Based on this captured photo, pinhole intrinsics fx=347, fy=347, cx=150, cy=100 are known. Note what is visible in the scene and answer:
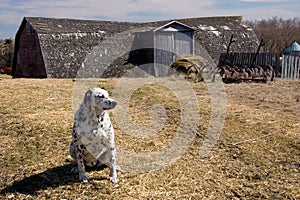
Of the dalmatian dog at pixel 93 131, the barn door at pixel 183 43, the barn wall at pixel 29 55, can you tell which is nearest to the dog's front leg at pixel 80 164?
the dalmatian dog at pixel 93 131

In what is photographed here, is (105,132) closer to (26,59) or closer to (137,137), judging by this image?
(137,137)

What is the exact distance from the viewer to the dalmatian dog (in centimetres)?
378

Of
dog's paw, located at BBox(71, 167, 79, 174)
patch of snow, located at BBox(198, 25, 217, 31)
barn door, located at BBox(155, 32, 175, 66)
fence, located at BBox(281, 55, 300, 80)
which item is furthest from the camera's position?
patch of snow, located at BBox(198, 25, 217, 31)

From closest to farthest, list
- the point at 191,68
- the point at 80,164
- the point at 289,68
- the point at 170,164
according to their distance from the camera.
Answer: the point at 80,164, the point at 170,164, the point at 191,68, the point at 289,68

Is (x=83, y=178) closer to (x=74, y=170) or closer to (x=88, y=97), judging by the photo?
(x=74, y=170)

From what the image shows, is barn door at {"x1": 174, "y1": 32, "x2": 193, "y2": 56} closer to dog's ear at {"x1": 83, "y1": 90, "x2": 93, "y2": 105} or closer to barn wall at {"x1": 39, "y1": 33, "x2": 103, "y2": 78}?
barn wall at {"x1": 39, "y1": 33, "x2": 103, "y2": 78}

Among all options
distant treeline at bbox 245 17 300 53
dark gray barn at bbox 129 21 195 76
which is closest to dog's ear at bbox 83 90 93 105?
dark gray barn at bbox 129 21 195 76

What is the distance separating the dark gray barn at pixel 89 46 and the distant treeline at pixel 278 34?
1289cm

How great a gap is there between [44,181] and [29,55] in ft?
50.5

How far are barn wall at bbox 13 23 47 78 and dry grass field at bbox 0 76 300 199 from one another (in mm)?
9910

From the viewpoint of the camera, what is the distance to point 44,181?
421cm

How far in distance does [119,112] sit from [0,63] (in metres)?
25.3

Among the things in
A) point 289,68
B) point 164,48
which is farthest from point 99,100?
point 289,68

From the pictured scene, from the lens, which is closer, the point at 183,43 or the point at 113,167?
the point at 113,167
